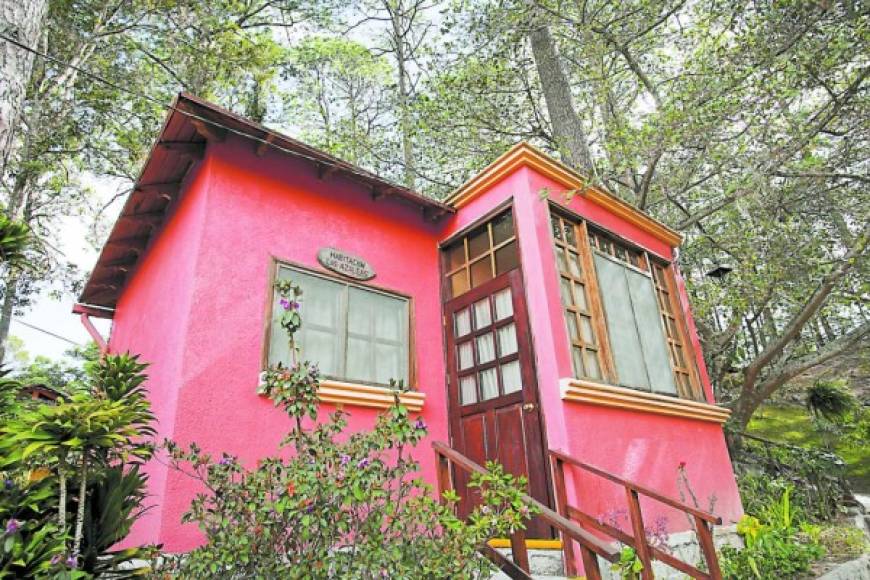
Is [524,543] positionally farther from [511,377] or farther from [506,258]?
[506,258]

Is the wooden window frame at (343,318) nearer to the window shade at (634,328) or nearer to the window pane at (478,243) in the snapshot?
the window pane at (478,243)

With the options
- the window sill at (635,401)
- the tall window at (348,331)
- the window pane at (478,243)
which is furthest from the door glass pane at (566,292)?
the tall window at (348,331)

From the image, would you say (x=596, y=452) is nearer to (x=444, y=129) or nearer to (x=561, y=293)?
(x=561, y=293)

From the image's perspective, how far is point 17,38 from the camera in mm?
3600

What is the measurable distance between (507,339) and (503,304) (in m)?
0.37

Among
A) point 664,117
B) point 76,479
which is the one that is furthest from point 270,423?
point 664,117

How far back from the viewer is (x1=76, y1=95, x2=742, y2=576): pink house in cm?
397

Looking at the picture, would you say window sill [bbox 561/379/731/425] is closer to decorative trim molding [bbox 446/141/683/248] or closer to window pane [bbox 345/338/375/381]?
window pane [bbox 345/338/375/381]

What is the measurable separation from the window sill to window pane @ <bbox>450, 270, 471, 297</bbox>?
1.77 meters

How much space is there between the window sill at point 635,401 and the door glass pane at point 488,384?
84cm

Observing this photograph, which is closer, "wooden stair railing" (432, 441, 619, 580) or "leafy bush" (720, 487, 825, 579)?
"wooden stair railing" (432, 441, 619, 580)

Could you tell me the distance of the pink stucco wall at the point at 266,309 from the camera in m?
3.77

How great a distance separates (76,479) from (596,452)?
3.78 metres

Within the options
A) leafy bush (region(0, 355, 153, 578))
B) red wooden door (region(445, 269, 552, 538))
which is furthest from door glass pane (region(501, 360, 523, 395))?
leafy bush (region(0, 355, 153, 578))
